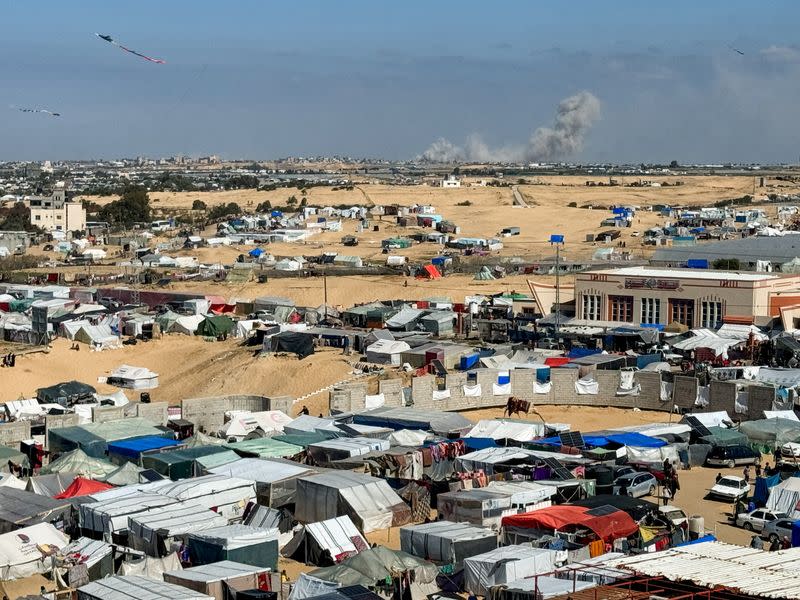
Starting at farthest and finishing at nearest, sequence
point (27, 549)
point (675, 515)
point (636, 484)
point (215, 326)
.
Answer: point (215, 326) < point (636, 484) < point (675, 515) < point (27, 549)

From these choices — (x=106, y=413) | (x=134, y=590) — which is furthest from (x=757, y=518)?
(x=106, y=413)

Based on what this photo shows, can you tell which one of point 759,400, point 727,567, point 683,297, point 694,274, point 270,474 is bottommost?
point 270,474

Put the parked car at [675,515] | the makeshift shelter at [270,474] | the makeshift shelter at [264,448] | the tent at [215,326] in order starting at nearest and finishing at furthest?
the parked car at [675,515], the makeshift shelter at [270,474], the makeshift shelter at [264,448], the tent at [215,326]

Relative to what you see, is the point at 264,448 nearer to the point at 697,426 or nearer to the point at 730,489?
the point at 730,489

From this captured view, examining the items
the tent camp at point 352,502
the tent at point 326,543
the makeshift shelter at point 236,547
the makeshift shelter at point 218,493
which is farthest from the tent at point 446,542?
the makeshift shelter at point 218,493

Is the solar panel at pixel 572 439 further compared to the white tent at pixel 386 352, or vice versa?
the white tent at pixel 386 352

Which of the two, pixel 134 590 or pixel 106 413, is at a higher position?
pixel 106 413

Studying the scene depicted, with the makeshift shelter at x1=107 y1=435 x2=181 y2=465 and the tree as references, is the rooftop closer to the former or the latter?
the makeshift shelter at x1=107 y1=435 x2=181 y2=465

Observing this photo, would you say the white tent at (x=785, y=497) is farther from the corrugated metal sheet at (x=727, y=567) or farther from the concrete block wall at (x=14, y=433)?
the concrete block wall at (x=14, y=433)
